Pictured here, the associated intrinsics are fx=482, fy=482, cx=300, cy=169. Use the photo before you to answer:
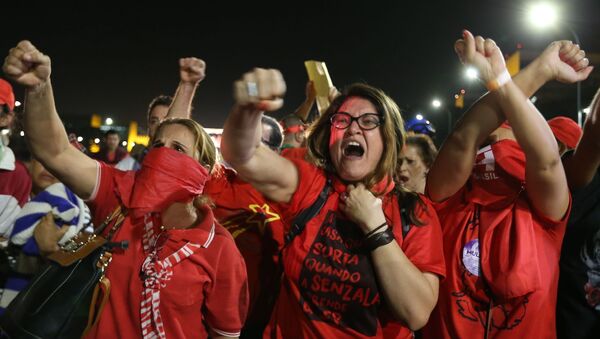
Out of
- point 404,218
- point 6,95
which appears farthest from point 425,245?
point 6,95

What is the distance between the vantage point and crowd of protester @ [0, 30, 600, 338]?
2229 mm

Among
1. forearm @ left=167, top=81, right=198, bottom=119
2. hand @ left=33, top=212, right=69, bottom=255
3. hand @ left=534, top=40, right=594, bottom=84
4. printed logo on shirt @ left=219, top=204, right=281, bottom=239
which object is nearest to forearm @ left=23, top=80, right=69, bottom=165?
printed logo on shirt @ left=219, top=204, right=281, bottom=239

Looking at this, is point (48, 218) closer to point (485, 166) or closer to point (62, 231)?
point (62, 231)

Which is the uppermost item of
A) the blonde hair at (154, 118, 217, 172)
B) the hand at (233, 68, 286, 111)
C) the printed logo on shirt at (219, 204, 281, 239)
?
the hand at (233, 68, 286, 111)

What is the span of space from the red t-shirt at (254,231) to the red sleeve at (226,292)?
1.20 ft

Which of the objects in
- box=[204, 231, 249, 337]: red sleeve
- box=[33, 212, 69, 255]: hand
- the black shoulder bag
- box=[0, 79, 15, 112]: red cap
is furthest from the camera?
box=[0, 79, 15, 112]: red cap

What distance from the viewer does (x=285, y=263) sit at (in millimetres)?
2379

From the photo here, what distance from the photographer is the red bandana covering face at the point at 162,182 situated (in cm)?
247

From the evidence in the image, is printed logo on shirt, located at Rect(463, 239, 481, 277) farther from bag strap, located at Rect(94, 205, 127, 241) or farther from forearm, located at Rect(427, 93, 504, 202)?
bag strap, located at Rect(94, 205, 127, 241)

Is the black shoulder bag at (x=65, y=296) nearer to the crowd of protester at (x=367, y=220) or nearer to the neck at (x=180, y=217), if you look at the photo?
the crowd of protester at (x=367, y=220)

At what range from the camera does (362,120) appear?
2.51m

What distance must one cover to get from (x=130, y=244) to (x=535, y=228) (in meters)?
2.13

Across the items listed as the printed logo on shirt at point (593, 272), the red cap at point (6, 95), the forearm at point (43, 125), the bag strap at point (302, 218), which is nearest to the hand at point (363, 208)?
the bag strap at point (302, 218)

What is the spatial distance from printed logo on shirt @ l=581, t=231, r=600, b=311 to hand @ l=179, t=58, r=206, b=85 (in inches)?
112
